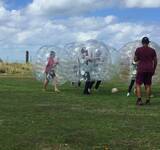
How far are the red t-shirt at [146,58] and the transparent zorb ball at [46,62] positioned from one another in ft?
21.1

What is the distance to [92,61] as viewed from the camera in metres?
22.1

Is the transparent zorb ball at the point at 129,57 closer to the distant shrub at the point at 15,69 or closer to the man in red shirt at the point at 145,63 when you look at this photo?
the man in red shirt at the point at 145,63

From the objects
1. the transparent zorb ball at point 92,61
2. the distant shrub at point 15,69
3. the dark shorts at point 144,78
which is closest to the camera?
the dark shorts at point 144,78

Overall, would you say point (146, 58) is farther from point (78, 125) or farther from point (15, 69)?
point (15, 69)

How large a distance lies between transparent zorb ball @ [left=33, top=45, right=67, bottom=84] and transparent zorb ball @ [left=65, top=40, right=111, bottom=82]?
42.4 inches

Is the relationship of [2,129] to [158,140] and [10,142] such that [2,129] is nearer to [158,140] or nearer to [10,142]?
[10,142]

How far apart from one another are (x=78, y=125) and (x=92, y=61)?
10.2 metres

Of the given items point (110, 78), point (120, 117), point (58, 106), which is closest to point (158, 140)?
point (120, 117)

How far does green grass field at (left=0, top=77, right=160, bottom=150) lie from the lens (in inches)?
383

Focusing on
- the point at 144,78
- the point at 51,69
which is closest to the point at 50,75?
the point at 51,69

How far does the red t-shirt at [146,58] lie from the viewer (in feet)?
57.1

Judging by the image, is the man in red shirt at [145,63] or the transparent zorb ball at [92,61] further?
the transparent zorb ball at [92,61]

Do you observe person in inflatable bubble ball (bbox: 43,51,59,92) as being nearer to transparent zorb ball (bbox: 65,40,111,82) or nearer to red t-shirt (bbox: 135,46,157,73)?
transparent zorb ball (bbox: 65,40,111,82)

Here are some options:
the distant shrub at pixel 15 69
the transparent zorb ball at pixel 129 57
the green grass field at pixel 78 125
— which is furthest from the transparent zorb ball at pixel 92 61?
the distant shrub at pixel 15 69
